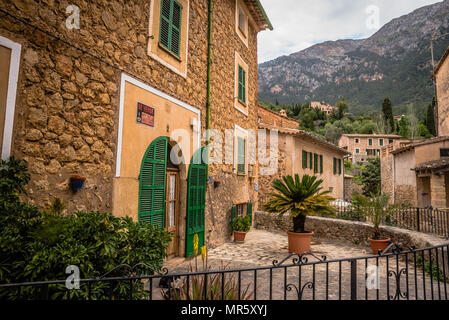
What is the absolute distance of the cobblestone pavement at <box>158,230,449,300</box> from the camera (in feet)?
12.3

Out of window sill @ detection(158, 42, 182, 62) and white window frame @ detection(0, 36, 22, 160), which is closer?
white window frame @ detection(0, 36, 22, 160)

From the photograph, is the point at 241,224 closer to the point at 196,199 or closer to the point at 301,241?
the point at 301,241

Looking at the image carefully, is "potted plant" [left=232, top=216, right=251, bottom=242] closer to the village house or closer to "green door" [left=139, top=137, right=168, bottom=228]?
"green door" [left=139, top=137, right=168, bottom=228]

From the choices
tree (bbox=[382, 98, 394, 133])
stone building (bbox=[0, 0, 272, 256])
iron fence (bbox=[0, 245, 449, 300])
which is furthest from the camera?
tree (bbox=[382, 98, 394, 133])

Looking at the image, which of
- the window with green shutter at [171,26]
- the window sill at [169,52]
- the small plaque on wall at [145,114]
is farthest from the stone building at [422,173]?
the small plaque on wall at [145,114]

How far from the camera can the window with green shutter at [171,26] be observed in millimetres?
5918

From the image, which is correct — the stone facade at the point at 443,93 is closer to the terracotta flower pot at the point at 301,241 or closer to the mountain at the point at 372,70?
the terracotta flower pot at the point at 301,241

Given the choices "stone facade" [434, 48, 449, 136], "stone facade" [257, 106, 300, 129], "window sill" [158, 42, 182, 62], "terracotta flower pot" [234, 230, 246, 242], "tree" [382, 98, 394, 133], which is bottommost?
"terracotta flower pot" [234, 230, 246, 242]

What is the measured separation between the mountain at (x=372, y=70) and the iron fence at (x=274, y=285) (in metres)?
80.4

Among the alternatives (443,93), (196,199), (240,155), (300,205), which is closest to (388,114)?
(443,93)

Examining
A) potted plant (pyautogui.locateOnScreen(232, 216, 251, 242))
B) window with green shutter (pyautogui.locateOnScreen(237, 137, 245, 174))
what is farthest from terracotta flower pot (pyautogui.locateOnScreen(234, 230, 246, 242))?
window with green shutter (pyautogui.locateOnScreen(237, 137, 245, 174))

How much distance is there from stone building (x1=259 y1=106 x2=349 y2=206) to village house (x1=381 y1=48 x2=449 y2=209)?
400 centimetres

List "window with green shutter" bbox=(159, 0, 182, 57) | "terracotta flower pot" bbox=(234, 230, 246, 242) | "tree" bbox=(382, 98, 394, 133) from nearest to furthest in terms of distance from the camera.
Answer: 1. "window with green shutter" bbox=(159, 0, 182, 57)
2. "terracotta flower pot" bbox=(234, 230, 246, 242)
3. "tree" bbox=(382, 98, 394, 133)

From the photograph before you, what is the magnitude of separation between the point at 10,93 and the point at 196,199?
4616 millimetres
